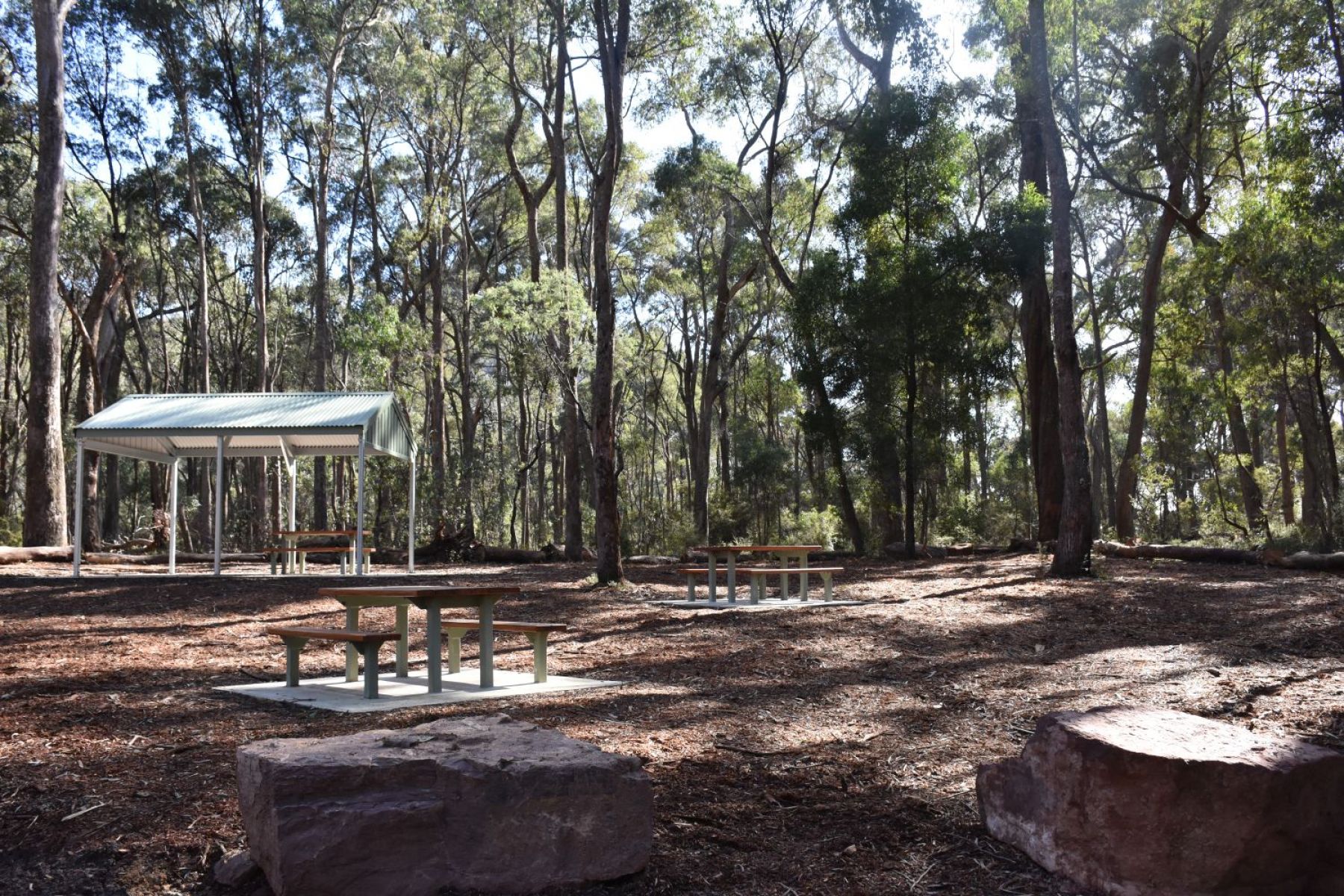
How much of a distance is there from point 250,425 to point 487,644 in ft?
33.5

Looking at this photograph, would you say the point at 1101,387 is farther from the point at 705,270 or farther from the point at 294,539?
the point at 294,539

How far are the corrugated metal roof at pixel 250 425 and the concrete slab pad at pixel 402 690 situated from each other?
8645mm

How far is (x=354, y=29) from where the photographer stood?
26.1 meters

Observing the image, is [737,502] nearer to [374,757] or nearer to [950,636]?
[950,636]

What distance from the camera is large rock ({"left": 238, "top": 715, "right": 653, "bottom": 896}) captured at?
3176 millimetres

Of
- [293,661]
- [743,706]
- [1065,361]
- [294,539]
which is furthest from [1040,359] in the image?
[293,661]

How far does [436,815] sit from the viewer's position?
3.30m

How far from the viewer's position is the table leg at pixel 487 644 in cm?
652

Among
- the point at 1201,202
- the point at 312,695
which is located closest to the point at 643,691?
the point at 312,695

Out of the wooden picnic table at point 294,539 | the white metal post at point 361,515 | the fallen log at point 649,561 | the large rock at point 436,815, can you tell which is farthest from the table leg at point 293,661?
the fallen log at point 649,561

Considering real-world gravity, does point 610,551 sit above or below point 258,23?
below

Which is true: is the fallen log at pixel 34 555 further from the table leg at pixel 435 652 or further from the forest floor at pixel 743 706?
the table leg at pixel 435 652

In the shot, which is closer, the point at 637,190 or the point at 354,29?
the point at 354,29

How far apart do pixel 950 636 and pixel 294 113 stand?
90.2ft
